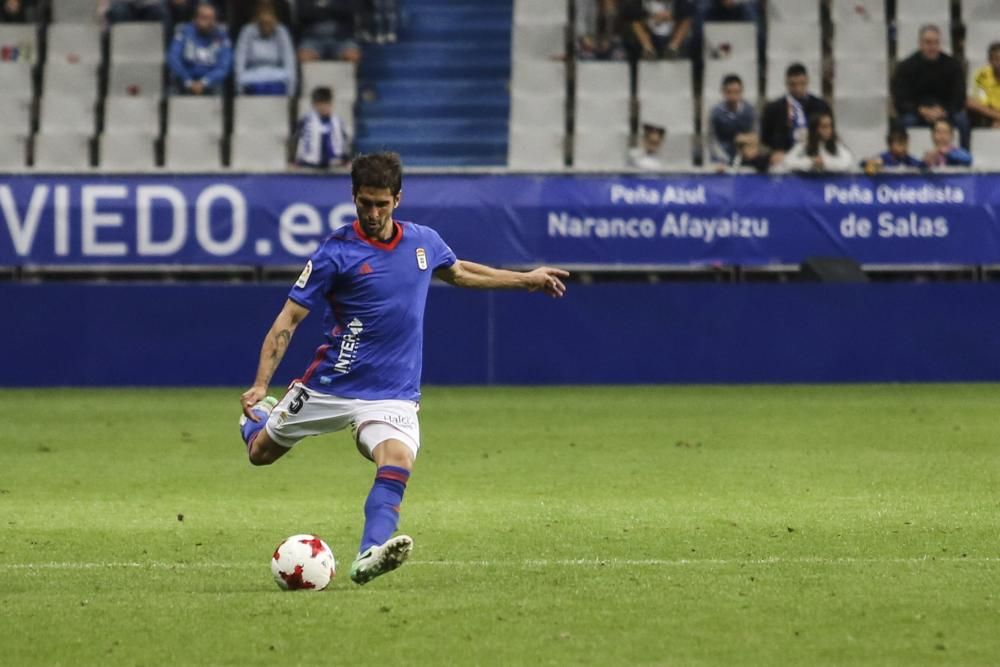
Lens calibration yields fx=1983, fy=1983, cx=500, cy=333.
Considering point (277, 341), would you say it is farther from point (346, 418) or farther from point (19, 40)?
point (19, 40)

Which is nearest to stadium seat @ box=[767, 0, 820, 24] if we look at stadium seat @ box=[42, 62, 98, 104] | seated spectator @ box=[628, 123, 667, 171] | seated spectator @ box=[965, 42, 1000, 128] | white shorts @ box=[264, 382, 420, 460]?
seated spectator @ box=[965, 42, 1000, 128]

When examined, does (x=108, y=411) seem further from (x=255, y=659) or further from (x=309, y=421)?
(x=255, y=659)

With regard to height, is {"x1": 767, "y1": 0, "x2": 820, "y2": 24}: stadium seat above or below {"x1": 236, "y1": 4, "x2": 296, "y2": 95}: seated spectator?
above

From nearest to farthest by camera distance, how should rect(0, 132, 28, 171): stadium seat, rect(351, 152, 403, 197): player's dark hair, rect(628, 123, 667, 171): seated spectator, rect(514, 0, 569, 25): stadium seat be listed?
rect(351, 152, 403, 197): player's dark hair → rect(628, 123, 667, 171): seated spectator → rect(0, 132, 28, 171): stadium seat → rect(514, 0, 569, 25): stadium seat

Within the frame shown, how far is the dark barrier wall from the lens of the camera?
20.5 m

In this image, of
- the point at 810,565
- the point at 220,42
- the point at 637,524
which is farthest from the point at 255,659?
the point at 220,42

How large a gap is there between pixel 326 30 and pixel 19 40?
378 cm

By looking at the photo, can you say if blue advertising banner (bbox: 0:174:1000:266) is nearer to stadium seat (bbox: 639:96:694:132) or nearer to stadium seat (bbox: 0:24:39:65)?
stadium seat (bbox: 639:96:694:132)

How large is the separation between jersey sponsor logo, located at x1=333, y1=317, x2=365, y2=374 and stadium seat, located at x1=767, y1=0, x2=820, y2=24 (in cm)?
1655

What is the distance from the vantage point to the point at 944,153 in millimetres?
21312

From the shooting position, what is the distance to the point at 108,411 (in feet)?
59.9

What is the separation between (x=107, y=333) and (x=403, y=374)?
40.9 feet

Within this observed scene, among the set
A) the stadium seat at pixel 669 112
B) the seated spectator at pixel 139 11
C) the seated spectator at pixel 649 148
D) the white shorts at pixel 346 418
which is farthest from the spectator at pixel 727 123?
the white shorts at pixel 346 418

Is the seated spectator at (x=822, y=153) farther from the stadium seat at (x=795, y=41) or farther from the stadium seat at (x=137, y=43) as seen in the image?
the stadium seat at (x=137, y=43)
